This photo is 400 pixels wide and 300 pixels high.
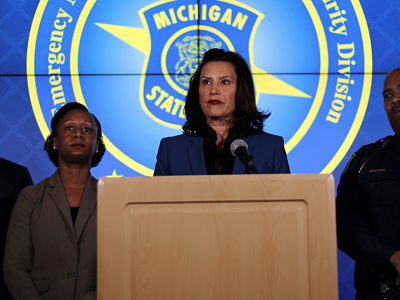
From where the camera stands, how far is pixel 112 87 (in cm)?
299

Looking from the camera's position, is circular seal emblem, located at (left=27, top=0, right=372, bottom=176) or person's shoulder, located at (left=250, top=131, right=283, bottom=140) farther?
circular seal emblem, located at (left=27, top=0, right=372, bottom=176)

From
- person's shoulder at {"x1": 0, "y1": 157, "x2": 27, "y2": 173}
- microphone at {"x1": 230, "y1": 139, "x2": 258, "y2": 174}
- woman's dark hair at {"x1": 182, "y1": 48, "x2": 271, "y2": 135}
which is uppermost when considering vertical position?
woman's dark hair at {"x1": 182, "y1": 48, "x2": 271, "y2": 135}

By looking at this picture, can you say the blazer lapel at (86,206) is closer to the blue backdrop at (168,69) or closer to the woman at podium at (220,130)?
the woman at podium at (220,130)

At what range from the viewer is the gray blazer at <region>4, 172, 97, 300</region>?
167cm

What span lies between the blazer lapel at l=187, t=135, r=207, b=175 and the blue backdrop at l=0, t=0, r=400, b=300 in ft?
4.22

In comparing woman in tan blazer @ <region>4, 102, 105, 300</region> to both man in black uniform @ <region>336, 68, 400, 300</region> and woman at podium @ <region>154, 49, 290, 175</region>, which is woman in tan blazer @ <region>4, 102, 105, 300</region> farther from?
man in black uniform @ <region>336, 68, 400, 300</region>

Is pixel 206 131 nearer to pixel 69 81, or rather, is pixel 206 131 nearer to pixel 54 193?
pixel 54 193

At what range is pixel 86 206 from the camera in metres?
1.83

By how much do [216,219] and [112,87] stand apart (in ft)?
7.35

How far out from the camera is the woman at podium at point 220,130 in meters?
1.60

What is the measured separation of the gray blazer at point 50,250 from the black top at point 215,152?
57cm

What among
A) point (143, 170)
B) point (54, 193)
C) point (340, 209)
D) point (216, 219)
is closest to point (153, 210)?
point (216, 219)

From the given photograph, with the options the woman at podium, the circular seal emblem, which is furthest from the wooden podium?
the circular seal emblem

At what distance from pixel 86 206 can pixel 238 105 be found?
0.77 meters
